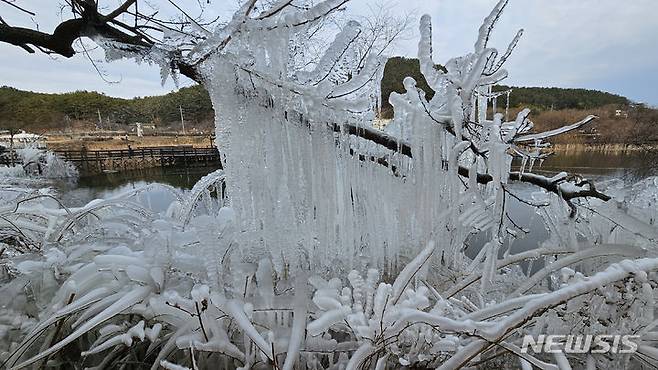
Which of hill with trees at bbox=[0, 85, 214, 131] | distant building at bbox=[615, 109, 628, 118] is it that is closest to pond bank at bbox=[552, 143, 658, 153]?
distant building at bbox=[615, 109, 628, 118]

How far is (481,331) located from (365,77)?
684 mm

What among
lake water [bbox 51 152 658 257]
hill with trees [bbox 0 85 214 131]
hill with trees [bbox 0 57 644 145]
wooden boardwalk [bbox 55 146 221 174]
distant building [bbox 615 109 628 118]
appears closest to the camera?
lake water [bbox 51 152 658 257]

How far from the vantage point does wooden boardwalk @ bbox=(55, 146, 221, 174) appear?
63.1ft

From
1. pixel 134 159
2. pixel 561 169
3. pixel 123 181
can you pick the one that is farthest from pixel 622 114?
pixel 134 159

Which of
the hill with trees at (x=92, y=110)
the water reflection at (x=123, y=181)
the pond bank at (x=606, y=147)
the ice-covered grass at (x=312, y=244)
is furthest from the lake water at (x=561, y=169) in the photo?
the hill with trees at (x=92, y=110)

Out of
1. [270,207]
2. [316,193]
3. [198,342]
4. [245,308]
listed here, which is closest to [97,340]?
[198,342]

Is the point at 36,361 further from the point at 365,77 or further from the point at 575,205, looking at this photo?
the point at 575,205

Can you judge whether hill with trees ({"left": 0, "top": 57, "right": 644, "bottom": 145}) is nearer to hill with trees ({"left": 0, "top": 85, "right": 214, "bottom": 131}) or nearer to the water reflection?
hill with trees ({"left": 0, "top": 85, "right": 214, "bottom": 131})

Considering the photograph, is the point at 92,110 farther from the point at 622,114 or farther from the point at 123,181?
the point at 622,114

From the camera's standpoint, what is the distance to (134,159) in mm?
19953

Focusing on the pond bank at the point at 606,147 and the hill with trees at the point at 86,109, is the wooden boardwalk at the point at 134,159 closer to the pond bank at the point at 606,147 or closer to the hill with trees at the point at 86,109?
the pond bank at the point at 606,147

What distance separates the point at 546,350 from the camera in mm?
840

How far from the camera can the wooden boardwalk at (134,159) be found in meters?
19.2

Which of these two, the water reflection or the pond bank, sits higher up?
the pond bank
